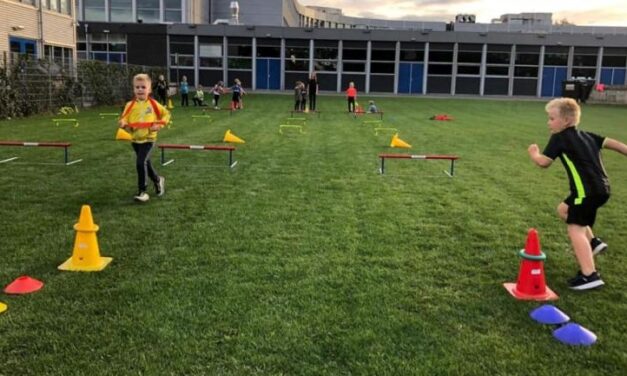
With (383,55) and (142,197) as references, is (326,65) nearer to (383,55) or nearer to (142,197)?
(383,55)

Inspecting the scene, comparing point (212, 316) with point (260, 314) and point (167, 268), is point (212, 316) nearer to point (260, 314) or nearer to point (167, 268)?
point (260, 314)

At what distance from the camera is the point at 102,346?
4.11 meters

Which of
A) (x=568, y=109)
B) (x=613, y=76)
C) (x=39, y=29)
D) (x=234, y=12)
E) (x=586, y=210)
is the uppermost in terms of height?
(x=234, y=12)

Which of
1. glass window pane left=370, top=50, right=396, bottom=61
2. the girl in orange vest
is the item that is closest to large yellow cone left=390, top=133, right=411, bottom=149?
the girl in orange vest

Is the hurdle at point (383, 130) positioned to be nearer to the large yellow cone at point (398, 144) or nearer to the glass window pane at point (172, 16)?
the large yellow cone at point (398, 144)

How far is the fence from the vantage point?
21.8m

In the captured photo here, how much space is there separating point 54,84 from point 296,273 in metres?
23.1

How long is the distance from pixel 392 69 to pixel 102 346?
4915cm

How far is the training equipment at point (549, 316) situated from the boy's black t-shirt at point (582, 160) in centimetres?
127

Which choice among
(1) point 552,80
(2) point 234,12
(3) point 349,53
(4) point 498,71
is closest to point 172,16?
(2) point 234,12

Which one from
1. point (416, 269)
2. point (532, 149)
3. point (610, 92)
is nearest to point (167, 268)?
point (416, 269)

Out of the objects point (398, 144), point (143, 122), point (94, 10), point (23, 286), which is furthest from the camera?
point (94, 10)

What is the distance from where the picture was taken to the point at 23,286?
16.7ft

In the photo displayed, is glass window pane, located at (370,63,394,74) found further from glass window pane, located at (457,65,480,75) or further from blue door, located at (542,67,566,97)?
blue door, located at (542,67,566,97)
